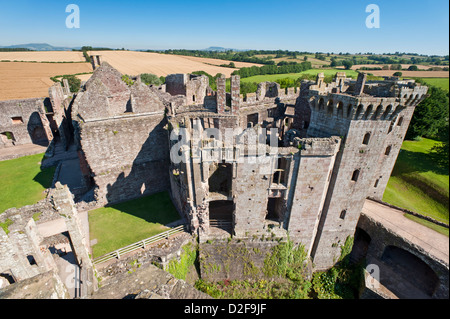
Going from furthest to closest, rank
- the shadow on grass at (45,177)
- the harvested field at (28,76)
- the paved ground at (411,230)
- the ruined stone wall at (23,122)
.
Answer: the harvested field at (28,76) → the ruined stone wall at (23,122) → the shadow on grass at (45,177) → the paved ground at (411,230)

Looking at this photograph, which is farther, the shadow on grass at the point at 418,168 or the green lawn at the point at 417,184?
the shadow on grass at the point at 418,168

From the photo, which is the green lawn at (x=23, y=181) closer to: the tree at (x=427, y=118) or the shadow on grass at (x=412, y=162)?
the shadow on grass at (x=412, y=162)

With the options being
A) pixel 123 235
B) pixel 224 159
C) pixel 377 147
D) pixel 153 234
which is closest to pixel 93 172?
pixel 123 235

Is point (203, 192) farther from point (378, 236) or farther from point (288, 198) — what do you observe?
point (378, 236)

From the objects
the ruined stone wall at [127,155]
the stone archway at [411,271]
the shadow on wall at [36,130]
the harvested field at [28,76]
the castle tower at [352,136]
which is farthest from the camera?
the harvested field at [28,76]

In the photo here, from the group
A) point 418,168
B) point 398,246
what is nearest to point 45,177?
point 398,246

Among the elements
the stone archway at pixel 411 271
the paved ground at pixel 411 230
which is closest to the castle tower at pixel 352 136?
the paved ground at pixel 411 230
